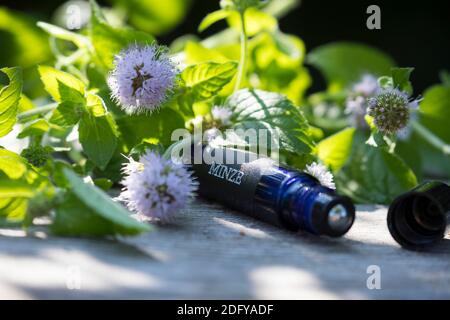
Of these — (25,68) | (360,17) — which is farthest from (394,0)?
(25,68)

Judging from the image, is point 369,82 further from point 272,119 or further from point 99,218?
point 99,218

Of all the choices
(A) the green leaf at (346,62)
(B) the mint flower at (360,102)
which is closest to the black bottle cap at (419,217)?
(B) the mint flower at (360,102)

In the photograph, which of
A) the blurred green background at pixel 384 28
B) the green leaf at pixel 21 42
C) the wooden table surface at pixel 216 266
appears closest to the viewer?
the wooden table surface at pixel 216 266

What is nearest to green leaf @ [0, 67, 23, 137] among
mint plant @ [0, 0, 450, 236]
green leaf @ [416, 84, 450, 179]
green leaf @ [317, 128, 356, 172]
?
mint plant @ [0, 0, 450, 236]

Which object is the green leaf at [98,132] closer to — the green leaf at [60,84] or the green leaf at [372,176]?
the green leaf at [60,84]

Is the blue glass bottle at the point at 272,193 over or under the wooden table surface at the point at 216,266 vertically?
over

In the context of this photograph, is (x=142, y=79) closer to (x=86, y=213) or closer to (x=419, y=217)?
(x=86, y=213)

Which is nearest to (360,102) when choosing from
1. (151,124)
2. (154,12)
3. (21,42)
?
(151,124)
